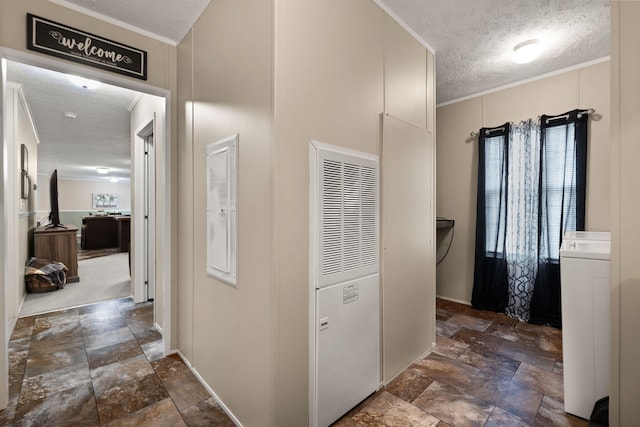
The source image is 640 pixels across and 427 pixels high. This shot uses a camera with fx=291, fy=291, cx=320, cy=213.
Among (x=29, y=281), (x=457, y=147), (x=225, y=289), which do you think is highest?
(x=457, y=147)

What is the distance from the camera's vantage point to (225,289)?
180cm

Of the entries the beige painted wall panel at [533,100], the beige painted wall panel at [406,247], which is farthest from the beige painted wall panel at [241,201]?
the beige painted wall panel at [533,100]

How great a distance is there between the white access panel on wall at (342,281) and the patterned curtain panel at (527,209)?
2.22 metres

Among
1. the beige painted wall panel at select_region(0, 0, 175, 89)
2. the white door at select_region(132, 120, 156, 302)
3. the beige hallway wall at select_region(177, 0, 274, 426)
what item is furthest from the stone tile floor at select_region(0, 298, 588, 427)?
the beige painted wall panel at select_region(0, 0, 175, 89)

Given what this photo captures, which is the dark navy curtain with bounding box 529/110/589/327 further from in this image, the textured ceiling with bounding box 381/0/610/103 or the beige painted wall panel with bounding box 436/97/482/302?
the beige painted wall panel with bounding box 436/97/482/302

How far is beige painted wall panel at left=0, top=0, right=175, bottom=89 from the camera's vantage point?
5.77ft

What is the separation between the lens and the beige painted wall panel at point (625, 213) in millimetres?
1263

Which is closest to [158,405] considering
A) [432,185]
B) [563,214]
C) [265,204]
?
[265,204]

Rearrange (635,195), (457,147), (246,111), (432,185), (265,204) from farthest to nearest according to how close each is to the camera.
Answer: (457,147) < (432,185) < (246,111) < (265,204) < (635,195)

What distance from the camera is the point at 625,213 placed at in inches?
50.8

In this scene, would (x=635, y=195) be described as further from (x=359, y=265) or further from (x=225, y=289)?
(x=225, y=289)

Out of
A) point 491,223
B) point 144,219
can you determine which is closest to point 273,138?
point 144,219

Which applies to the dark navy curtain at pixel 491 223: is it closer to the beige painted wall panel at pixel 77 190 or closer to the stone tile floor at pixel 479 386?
the stone tile floor at pixel 479 386

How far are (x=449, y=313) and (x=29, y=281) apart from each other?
559cm
